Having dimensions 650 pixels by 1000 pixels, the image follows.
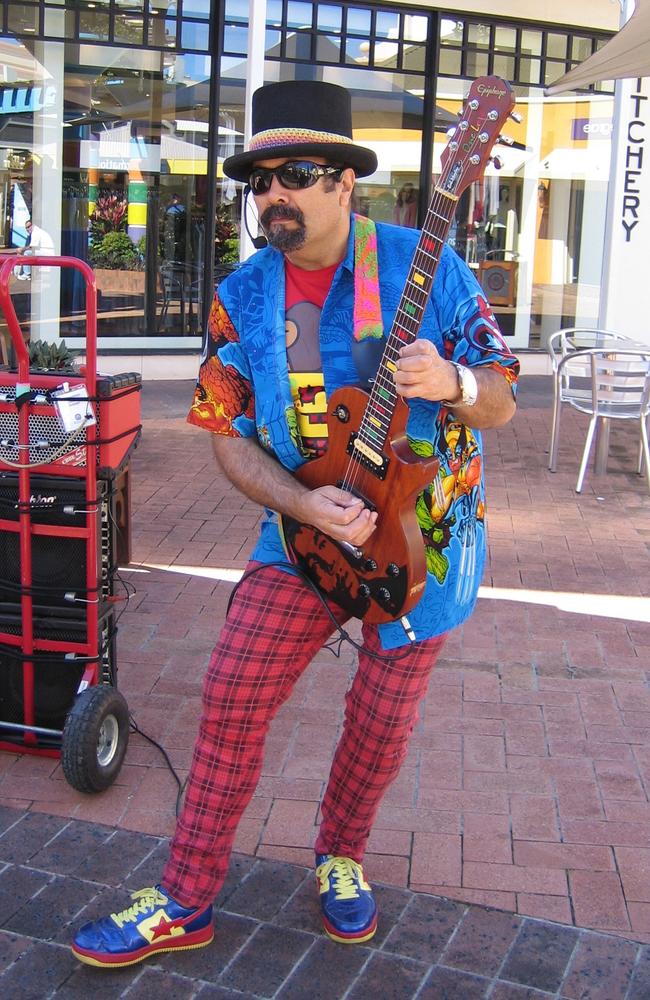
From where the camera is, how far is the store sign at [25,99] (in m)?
10.3

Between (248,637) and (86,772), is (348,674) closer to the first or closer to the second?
(86,772)

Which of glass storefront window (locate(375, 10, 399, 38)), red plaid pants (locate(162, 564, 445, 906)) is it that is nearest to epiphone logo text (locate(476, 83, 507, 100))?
red plaid pants (locate(162, 564, 445, 906))

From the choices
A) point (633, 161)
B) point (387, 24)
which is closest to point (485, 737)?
point (633, 161)

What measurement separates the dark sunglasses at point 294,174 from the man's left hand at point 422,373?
48cm

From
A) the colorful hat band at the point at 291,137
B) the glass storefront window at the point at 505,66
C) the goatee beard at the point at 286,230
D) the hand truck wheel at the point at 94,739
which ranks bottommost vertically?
the hand truck wheel at the point at 94,739

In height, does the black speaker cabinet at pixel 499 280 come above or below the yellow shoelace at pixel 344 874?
above

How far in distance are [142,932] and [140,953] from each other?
0.05 metres

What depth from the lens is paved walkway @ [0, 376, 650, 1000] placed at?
3.32 meters

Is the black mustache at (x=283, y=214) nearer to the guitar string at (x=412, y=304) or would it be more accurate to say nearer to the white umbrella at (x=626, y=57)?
the guitar string at (x=412, y=304)

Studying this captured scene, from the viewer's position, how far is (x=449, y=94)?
12.2 meters

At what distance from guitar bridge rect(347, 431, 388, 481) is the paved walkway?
1.19 m

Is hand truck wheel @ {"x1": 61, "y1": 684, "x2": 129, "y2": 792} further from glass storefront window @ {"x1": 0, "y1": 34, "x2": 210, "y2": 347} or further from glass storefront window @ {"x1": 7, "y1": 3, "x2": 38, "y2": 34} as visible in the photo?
glass storefront window @ {"x1": 7, "y1": 3, "x2": 38, "y2": 34}

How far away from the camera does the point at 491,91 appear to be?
2.51 metres

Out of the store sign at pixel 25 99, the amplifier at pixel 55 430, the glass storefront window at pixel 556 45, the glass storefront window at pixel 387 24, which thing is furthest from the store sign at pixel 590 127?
the amplifier at pixel 55 430
